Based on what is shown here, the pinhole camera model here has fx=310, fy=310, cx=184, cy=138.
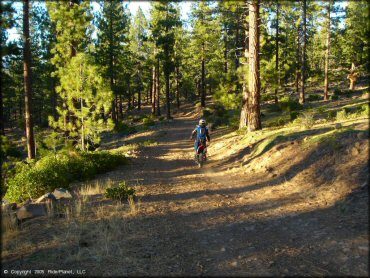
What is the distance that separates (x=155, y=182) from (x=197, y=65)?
3804 centimetres

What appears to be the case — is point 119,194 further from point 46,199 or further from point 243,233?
point 243,233

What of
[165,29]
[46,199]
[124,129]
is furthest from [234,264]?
[165,29]

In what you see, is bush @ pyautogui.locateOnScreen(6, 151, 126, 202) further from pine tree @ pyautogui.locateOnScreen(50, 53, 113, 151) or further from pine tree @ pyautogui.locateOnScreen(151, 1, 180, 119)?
pine tree @ pyautogui.locateOnScreen(151, 1, 180, 119)

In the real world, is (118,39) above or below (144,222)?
above

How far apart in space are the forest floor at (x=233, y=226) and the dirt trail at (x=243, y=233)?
16 mm

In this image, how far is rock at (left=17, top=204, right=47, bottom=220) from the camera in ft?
22.6

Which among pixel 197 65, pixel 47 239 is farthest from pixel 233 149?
pixel 197 65

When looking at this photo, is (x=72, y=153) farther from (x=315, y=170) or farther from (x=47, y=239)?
(x=315, y=170)

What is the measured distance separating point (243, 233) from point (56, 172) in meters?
7.22

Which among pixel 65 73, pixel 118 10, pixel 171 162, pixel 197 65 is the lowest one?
pixel 171 162

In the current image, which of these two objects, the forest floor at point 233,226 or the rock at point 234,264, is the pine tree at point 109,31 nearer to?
the forest floor at point 233,226

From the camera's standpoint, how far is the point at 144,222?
6.38 m

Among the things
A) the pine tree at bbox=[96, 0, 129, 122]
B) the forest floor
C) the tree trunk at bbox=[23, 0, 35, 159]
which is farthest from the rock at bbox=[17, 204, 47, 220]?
the pine tree at bbox=[96, 0, 129, 122]

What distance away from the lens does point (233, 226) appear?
589 centimetres
